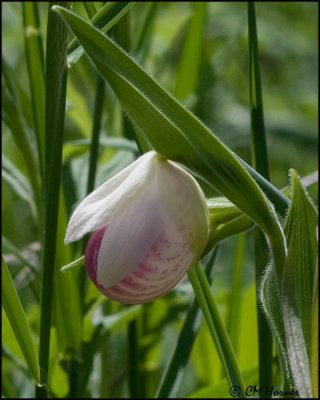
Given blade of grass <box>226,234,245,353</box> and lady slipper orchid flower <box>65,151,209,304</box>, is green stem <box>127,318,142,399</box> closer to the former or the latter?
blade of grass <box>226,234,245,353</box>

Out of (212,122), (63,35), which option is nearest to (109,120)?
(212,122)

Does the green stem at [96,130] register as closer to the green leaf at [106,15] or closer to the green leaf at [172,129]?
the green leaf at [106,15]

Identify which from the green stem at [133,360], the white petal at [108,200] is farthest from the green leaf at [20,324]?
the green stem at [133,360]

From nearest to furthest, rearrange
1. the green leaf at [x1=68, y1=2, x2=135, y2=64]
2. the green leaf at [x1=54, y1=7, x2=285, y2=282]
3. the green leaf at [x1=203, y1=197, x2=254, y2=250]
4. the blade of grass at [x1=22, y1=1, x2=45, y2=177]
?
1. the green leaf at [x1=54, y1=7, x2=285, y2=282]
2. the green leaf at [x1=203, y1=197, x2=254, y2=250]
3. the green leaf at [x1=68, y1=2, x2=135, y2=64]
4. the blade of grass at [x1=22, y1=1, x2=45, y2=177]

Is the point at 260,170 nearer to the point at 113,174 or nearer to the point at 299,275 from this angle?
the point at 299,275

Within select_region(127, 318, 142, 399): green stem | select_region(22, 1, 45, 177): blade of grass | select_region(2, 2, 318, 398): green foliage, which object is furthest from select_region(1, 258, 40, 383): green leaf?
select_region(127, 318, 142, 399): green stem

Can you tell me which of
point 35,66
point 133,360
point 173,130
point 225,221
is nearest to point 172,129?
point 173,130
